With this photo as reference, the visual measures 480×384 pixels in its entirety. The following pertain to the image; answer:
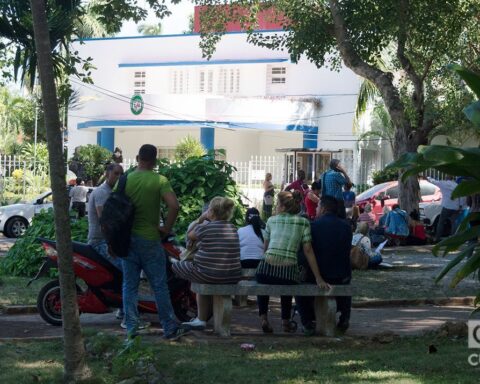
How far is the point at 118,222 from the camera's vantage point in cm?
839

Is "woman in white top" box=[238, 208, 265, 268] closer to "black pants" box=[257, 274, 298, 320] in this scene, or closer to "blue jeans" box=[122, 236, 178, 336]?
"black pants" box=[257, 274, 298, 320]

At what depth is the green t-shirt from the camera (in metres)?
8.58

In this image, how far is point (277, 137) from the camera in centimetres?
4334

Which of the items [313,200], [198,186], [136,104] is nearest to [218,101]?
[136,104]

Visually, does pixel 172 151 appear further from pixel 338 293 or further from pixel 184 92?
pixel 338 293

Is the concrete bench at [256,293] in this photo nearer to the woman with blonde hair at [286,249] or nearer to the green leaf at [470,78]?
the woman with blonde hair at [286,249]

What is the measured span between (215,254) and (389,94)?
13.2m

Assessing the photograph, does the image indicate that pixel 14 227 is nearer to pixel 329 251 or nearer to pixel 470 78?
pixel 329 251

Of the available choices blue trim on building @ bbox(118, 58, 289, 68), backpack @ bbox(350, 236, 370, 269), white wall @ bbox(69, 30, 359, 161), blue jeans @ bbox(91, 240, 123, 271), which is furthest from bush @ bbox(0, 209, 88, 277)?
blue trim on building @ bbox(118, 58, 289, 68)

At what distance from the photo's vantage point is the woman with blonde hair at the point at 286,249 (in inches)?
367

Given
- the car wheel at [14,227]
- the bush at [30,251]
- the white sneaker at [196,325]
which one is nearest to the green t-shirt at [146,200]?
the white sneaker at [196,325]

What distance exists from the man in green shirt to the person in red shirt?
9896mm

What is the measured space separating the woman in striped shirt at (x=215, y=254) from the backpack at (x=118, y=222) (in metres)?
1.02

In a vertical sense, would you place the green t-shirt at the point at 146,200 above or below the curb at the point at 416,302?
above
